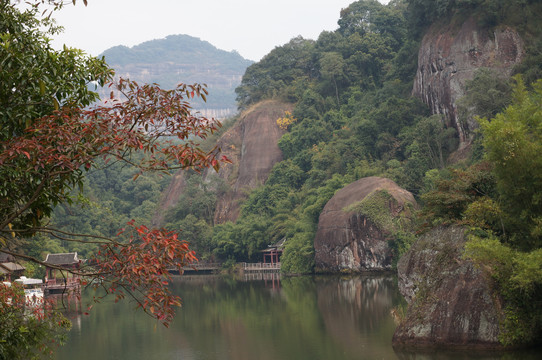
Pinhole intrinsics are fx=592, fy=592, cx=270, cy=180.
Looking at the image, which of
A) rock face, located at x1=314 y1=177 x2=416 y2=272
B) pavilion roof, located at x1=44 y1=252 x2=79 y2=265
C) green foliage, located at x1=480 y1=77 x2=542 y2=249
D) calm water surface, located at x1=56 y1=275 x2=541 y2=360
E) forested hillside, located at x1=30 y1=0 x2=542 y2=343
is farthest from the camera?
pavilion roof, located at x1=44 y1=252 x2=79 y2=265

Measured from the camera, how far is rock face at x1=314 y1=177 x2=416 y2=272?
30.9 meters

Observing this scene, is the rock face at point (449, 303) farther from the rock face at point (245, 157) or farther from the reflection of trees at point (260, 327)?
the rock face at point (245, 157)

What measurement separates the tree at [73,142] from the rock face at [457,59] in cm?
2858

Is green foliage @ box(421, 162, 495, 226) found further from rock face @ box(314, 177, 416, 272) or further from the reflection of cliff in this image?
rock face @ box(314, 177, 416, 272)

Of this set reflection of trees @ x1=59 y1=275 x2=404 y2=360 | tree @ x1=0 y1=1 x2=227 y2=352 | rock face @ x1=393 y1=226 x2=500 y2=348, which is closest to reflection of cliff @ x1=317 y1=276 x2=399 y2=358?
reflection of trees @ x1=59 y1=275 x2=404 y2=360

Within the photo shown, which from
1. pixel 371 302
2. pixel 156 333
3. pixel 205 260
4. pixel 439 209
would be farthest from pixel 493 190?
pixel 205 260

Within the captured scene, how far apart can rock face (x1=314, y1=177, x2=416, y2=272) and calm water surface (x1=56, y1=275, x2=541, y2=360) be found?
5.63 feet

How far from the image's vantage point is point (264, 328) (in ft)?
63.2

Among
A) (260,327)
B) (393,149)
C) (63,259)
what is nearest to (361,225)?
(393,149)

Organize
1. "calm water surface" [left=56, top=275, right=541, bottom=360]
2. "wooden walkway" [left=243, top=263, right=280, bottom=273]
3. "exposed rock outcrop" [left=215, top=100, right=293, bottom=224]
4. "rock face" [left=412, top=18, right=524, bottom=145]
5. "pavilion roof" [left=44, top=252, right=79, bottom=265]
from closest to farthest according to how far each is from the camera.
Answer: "calm water surface" [left=56, top=275, right=541, bottom=360] → "rock face" [left=412, top=18, right=524, bottom=145] → "pavilion roof" [left=44, top=252, right=79, bottom=265] → "wooden walkway" [left=243, top=263, right=280, bottom=273] → "exposed rock outcrop" [left=215, top=100, right=293, bottom=224]

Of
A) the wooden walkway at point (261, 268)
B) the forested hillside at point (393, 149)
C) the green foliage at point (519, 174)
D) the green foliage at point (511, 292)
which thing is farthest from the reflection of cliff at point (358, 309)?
the wooden walkway at point (261, 268)

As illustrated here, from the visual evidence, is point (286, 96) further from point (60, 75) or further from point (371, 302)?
point (60, 75)

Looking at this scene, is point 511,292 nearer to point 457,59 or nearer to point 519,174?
A: point 519,174

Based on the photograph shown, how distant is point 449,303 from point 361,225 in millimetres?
18390
